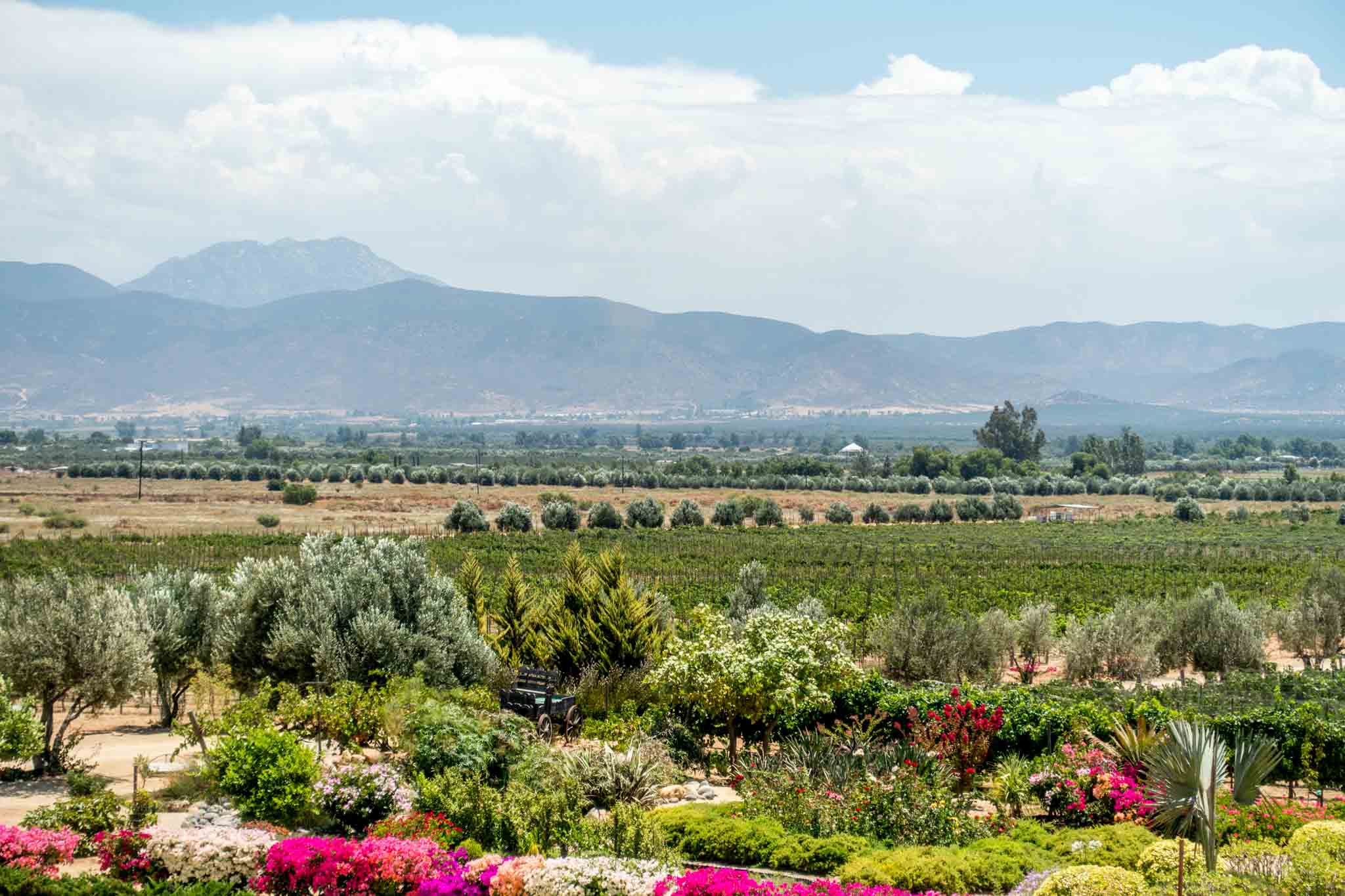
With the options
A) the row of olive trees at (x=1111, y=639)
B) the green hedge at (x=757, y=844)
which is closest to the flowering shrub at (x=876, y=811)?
the green hedge at (x=757, y=844)

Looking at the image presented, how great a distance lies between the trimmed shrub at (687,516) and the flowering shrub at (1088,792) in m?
62.1

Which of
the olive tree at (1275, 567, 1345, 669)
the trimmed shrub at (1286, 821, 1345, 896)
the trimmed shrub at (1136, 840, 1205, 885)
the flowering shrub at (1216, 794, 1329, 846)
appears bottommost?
the olive tree at (1275, 567, 1345, 669)

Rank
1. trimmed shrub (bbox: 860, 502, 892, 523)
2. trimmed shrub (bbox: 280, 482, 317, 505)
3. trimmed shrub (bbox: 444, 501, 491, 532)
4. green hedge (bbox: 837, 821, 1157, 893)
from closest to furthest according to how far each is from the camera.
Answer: green hedge (bbox: 837, 821, 1157, 893) → trimmed shrub (bbox: 444, 501, 491, 532) → trimmed shrub (bbox: 860, 502, 892, 523) → trimmed shrub (bbox: 280, 482, 317, 505)

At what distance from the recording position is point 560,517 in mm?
71938

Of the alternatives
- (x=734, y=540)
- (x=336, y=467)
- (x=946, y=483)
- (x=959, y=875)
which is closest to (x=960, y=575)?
(x=734, y=540)

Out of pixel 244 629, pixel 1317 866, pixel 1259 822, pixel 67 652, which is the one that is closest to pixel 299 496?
pixel 244 629

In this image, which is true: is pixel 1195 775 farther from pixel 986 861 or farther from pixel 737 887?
pixel 737 887

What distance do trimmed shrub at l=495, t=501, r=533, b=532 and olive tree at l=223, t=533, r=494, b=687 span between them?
160 ft

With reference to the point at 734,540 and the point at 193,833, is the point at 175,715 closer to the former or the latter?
the point at 193,833

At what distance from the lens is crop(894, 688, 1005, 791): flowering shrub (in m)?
15.9

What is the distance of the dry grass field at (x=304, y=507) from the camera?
69312mm

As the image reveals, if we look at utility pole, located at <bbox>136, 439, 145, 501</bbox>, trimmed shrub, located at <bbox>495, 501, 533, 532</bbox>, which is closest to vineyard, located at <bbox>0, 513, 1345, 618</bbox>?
trimmed shrub, located at <bbox>495, 501, 533, 532</bbox>

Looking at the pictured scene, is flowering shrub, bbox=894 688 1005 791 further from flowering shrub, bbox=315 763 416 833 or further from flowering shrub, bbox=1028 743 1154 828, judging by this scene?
flowering shrub, bbox=315 763 416 833

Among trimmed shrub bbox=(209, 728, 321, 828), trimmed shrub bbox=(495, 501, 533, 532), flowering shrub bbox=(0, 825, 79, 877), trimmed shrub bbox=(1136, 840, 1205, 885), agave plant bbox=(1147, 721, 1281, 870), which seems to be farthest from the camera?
trimmed shrub bbox=(495, 501, 533, 532)
